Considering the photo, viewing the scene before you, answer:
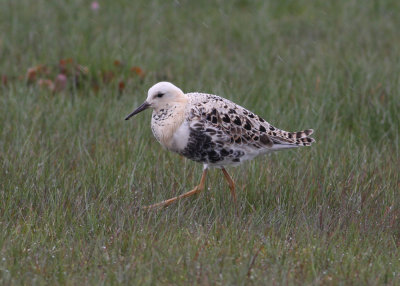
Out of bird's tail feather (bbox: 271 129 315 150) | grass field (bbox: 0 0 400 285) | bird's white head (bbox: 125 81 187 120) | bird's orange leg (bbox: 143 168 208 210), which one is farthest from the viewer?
bird's tail feather (bbox: 271 129 315 150)

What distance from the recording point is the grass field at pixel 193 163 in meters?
4.59

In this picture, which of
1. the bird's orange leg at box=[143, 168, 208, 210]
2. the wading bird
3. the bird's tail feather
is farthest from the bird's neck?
the bird's tail feather

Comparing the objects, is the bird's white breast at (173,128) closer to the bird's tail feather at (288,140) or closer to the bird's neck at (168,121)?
the bird's neck at (168,121)

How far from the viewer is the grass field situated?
459 centimetres

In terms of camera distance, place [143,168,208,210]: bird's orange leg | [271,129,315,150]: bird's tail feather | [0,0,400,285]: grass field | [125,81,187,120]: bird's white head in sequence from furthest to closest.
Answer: [271,129,315,150]: bird's tail feather < [125,81,187,120]: bird's white head < [143,168,208,210]: bird's orange leg < [0,0,400,285]: grass field

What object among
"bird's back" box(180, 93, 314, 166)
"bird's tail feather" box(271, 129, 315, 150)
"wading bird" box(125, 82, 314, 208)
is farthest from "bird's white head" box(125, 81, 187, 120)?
"bird's tail feather" box(271, 129, 315, 150)

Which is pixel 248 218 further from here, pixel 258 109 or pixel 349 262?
pixel 258 109

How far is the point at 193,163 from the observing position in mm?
6551

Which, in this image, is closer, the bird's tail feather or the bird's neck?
the bird's neck

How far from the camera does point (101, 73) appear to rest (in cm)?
873

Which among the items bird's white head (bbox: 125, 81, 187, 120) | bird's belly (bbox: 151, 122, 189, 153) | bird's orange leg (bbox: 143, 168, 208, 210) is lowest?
bird's orange leg (bbox: 143, 168, 208, 210)

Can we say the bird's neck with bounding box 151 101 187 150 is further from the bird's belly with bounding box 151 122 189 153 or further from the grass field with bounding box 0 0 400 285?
the grass field with bounding box 0 0 400 285

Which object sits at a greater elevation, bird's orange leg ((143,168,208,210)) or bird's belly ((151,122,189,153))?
bird's belly ((151,122,189,153))

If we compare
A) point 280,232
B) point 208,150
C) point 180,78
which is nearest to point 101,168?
point 208,150
